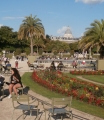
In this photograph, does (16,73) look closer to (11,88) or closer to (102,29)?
(11,88)

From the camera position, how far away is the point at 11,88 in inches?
440

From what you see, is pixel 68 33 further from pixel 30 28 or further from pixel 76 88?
pixel 76 88

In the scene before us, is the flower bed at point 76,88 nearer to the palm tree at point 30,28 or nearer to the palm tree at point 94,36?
the palm tree at point 94,36

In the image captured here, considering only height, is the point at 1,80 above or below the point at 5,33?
below

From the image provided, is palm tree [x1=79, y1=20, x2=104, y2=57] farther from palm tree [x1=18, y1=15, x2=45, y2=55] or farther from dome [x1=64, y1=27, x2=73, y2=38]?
dome [x1=64, y1=27, x2=73, y2=38]

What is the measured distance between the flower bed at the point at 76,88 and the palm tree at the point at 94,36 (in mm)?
10984

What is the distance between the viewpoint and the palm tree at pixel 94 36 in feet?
88.7

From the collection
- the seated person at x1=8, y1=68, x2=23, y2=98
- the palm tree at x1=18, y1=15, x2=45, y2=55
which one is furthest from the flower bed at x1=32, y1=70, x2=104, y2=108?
the palm tree at x1=18, y1=15, x2=45, y2=55

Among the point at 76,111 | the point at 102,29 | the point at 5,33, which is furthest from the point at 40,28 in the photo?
the point at 5,33

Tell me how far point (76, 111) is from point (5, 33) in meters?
81.6

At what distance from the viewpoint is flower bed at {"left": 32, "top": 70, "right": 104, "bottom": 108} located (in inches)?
414

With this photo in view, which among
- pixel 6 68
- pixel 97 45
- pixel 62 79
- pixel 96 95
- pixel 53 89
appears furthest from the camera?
pixel 97 45

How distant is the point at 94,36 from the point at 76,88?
48.8 ft

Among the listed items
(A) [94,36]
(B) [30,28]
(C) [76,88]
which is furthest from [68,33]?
(C) [76,88]
